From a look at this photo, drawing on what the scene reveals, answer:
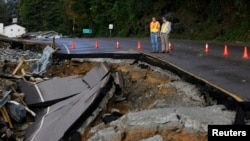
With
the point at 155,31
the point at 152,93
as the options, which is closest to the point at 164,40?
the point at 155,31

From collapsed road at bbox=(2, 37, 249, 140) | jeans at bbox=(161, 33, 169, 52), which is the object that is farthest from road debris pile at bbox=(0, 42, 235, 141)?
jeans at bbox=(161, 33, 169, 52)

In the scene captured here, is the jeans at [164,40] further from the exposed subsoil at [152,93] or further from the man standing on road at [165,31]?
the exposed subsoil at [152,93]

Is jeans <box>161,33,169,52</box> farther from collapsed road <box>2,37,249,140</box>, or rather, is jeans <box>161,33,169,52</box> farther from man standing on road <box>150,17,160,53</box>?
collapsed road <box>2,37,249,140</box>

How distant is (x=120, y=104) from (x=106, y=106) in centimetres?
121

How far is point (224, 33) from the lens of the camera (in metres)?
32.8

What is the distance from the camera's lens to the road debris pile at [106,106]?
27.6 feet

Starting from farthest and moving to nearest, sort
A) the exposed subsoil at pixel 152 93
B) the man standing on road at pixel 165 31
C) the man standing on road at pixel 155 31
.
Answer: the man standing on road at pixel 155 31 → the man standing on road at pixel 165 31 → the exposed subsoil at pixel 152 93

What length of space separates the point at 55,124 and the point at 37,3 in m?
111

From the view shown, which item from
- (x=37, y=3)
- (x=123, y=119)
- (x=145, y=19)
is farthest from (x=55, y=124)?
(x=37, y=3)

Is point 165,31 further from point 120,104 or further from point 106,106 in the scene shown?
point 106,106

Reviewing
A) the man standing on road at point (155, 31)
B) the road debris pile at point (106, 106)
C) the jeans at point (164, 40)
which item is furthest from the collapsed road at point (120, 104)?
the man standing on road at point (155, 31)

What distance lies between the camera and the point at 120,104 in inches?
522

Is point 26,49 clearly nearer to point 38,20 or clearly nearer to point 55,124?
point 55,124

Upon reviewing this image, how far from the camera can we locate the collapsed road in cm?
839
